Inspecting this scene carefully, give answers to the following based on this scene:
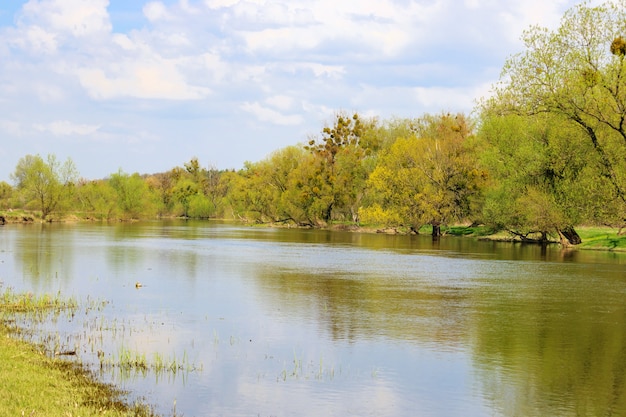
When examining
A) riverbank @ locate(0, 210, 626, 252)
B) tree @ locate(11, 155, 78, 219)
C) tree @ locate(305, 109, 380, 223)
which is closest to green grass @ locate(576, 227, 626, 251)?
riverbank @ locate(0, 210, 626, 252)

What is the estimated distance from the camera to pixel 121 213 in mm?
144375

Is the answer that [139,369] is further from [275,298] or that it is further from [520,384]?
[275,298]

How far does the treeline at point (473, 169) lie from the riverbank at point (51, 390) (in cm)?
4760

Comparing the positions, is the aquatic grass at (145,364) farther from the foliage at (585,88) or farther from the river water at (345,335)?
the foliage at (585,88)

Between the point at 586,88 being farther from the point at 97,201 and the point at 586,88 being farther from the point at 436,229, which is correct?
the point at 97,201

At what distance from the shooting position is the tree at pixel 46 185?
390 feet

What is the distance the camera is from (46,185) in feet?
391

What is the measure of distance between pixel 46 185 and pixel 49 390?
113162 millimetres

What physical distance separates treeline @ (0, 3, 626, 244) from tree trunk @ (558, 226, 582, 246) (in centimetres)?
16

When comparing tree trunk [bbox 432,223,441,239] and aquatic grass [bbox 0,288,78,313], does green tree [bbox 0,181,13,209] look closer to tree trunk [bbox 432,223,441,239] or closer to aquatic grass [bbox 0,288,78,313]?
tree trunk [bbox 432,223,441,239]

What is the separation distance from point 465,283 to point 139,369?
23904 mm

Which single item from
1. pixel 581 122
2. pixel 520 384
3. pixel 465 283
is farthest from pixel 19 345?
pixel 581 122

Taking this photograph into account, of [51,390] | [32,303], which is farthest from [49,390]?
[32,303]

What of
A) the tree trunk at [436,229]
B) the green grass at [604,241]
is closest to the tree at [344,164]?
the tree trunk at [436,229]
